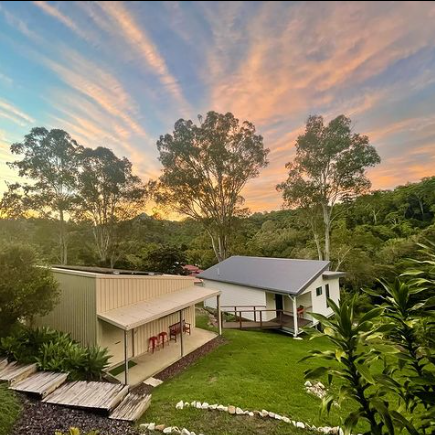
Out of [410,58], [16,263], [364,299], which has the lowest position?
[364,299]

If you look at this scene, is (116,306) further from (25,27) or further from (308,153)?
(308,153)

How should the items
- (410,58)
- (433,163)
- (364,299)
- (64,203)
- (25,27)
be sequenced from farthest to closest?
(64,203) → (364,299) → (433,163) → (410,58) → (25,27)

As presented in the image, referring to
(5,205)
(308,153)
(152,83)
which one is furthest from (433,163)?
(5,205)

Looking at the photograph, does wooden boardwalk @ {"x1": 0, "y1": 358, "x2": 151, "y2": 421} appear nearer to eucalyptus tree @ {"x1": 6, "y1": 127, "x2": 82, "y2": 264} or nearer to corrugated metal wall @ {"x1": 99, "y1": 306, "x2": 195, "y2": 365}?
corrugated metal wall @ {"x1": 99, "y1": 306, "x2": 195, "y2": 365}

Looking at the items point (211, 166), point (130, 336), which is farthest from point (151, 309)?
point (211, 166)

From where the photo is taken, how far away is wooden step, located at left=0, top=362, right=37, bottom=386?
5453mm

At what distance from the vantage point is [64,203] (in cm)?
2077

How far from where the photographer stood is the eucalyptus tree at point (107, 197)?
2162cm

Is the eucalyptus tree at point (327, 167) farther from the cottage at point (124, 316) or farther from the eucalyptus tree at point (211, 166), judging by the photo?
the cottage at point (124, 316)

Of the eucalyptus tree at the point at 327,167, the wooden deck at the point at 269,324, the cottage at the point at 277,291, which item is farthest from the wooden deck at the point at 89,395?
the eucalyptus tree at the point at 327,167

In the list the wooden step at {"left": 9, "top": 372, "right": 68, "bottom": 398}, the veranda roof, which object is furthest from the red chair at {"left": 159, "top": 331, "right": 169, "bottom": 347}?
the wooden step at {"left": 9, "top": 372, "right": 68, "bottom": 398}

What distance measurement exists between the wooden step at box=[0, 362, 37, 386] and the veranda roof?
1.95 m

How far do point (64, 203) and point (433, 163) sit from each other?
27.0 metres

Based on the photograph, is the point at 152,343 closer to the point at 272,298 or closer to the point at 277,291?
the point at 277,291
